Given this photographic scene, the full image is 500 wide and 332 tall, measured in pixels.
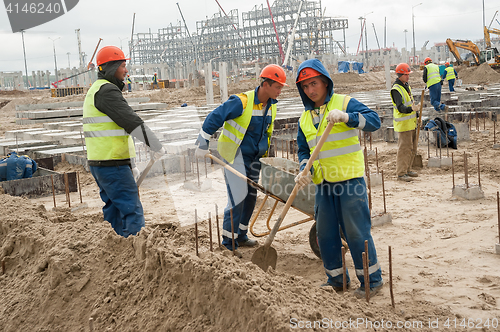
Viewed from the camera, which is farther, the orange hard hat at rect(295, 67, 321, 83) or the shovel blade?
the shovel blade

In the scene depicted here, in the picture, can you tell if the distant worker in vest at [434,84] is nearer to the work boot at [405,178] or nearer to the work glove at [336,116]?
the work boot at [405,178]

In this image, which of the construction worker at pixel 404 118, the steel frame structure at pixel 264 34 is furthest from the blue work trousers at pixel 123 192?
the steel frame structure at pixel 264 34

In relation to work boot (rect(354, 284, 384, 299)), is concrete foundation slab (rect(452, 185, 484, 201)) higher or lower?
higher

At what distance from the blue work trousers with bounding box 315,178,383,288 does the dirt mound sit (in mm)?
28248

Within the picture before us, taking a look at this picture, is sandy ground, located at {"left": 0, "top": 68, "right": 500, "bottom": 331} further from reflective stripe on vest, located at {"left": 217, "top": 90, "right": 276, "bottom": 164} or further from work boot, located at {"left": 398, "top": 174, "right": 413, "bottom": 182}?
work boot, located at {"left": 398, "top": 174, "right": 413, "bottom": 182}

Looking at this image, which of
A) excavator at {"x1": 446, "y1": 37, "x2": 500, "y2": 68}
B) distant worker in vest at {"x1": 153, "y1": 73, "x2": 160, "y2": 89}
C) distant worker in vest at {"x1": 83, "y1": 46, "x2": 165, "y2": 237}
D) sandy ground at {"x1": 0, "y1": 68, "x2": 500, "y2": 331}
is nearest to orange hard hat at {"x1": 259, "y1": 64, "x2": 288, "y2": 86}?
distant worker in vest at {"x1": 83, "y1": 46, "x2": 165, "y2": 237}

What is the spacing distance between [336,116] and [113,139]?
1943 mm

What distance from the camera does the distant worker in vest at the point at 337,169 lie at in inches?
122

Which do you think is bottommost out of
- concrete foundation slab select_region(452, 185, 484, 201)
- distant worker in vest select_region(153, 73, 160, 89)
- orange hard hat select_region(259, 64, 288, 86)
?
concrete foundation slab select_region(452, 185, 484, 201)

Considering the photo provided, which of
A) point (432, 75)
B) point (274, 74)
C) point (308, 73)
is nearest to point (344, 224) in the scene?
point (308, 73)

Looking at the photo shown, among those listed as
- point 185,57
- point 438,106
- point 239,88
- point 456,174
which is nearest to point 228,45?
point 185,57

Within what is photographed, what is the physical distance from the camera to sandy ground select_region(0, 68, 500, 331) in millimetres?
2266

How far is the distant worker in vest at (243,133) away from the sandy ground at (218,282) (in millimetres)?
489

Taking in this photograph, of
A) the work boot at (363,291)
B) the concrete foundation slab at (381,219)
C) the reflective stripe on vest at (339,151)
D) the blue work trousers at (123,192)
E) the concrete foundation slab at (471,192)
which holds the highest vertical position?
the reflective stripe on vest at (339,151)
